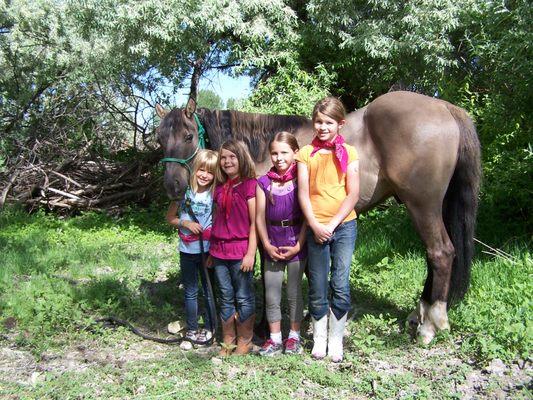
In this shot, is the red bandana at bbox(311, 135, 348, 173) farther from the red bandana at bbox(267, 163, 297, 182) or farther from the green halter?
the green halter

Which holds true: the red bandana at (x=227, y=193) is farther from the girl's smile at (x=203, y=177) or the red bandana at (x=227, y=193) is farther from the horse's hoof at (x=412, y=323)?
the horse's hoof at (x=412, y=323)

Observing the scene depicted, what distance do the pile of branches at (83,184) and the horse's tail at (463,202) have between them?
6563 mm

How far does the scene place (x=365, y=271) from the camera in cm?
523

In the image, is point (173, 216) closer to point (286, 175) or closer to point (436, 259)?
point (286, 175)

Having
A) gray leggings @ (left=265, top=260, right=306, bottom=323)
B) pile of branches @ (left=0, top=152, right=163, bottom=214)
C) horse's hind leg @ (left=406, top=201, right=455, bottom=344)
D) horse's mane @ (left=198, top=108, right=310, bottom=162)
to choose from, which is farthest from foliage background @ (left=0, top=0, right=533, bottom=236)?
gray leggings @ (left=265, top=260, right=306, bottom=323)

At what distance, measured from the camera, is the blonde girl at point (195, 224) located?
11.4 ft

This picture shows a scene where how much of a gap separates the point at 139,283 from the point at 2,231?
398 centimetres

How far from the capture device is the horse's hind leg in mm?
3500

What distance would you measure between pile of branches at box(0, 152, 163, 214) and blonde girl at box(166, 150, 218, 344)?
19.0 ft

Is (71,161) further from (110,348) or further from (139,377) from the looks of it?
(139,377)

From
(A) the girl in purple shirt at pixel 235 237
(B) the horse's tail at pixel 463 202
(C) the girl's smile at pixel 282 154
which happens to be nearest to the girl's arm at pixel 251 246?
(A) the girl in purple shirt at pixel 235 237

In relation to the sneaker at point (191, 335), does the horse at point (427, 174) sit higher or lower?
higher

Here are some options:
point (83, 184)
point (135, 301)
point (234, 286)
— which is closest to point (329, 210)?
point (234, 286)

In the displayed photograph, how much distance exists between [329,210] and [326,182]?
0.64ft
